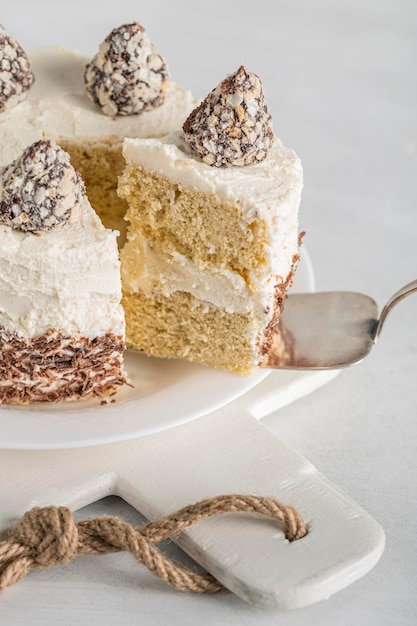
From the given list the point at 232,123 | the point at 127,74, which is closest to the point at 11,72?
the point at 127,74

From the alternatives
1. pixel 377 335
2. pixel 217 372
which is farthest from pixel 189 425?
pixel 377 335

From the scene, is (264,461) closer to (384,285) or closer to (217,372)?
(217,372)

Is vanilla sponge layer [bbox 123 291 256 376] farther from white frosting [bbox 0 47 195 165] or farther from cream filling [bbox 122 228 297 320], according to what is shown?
white frosting [bbox 0 47 195 165]

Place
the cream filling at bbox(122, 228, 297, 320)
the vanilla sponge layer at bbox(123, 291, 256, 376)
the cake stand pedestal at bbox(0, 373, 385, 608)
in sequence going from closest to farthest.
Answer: the cake stand pedestal at bbox(0, 373, 385, 608), the cream filling at bbox(122, 228, 297, 320), the vanilla sponge layer at bbox(123, 291, 256, 376)

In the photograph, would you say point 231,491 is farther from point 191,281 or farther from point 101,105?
point 101,105

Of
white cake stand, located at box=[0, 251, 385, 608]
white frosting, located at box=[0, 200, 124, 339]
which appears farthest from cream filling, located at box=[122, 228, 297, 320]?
white frosting, located at box=[0, 200, 124, 339]

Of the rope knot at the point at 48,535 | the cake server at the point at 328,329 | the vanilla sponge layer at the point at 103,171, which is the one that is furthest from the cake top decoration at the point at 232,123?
the rope knot at the point at 48,535
